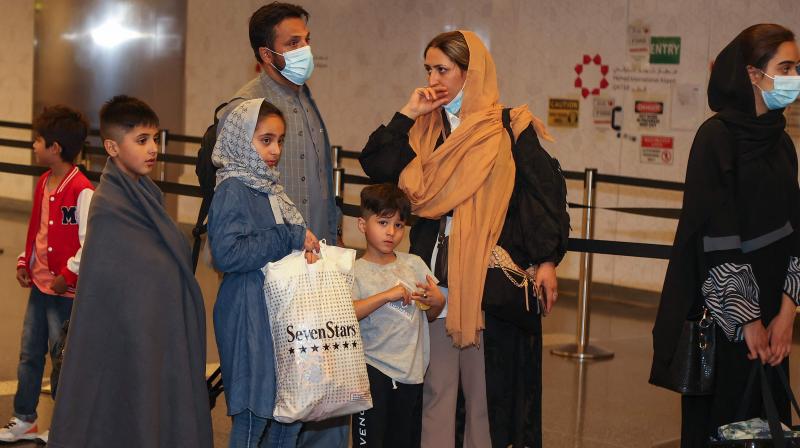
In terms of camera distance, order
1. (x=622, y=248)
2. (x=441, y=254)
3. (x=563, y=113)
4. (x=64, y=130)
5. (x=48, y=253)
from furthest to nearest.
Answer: (x=563, y=113), (x=622, y=248), (x=64, y=130), (x=48, y=253), (x=441, y=254)

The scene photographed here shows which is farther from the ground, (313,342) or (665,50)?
(665,50)

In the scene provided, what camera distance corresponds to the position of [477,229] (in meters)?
4.16

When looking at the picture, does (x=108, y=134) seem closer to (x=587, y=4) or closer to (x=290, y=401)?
(x=290, y=401)

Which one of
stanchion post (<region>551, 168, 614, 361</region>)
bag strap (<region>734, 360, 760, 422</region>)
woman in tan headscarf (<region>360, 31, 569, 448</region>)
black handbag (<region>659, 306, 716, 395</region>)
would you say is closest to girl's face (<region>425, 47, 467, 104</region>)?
woman in tan headscarf (<region>360, 31, 569, 448</region>)

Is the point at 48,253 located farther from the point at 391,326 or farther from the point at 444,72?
the point at 444,72

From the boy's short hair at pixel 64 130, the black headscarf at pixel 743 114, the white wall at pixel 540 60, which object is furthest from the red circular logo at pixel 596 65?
the black headscarf at pixel 743 114

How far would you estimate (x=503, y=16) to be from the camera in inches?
436

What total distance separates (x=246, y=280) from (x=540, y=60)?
7.49 m

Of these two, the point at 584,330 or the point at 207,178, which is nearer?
→ the point at 207,178

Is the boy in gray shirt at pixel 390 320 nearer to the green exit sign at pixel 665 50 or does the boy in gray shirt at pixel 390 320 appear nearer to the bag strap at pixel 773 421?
the bag strap at pixel 773 421

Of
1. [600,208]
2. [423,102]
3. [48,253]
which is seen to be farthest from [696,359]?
[600,208]

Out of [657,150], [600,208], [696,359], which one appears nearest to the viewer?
[696,359]

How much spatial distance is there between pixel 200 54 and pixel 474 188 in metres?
10.3

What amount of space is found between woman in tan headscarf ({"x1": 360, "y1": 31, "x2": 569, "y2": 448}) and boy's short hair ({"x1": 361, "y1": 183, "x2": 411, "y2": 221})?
9cm
